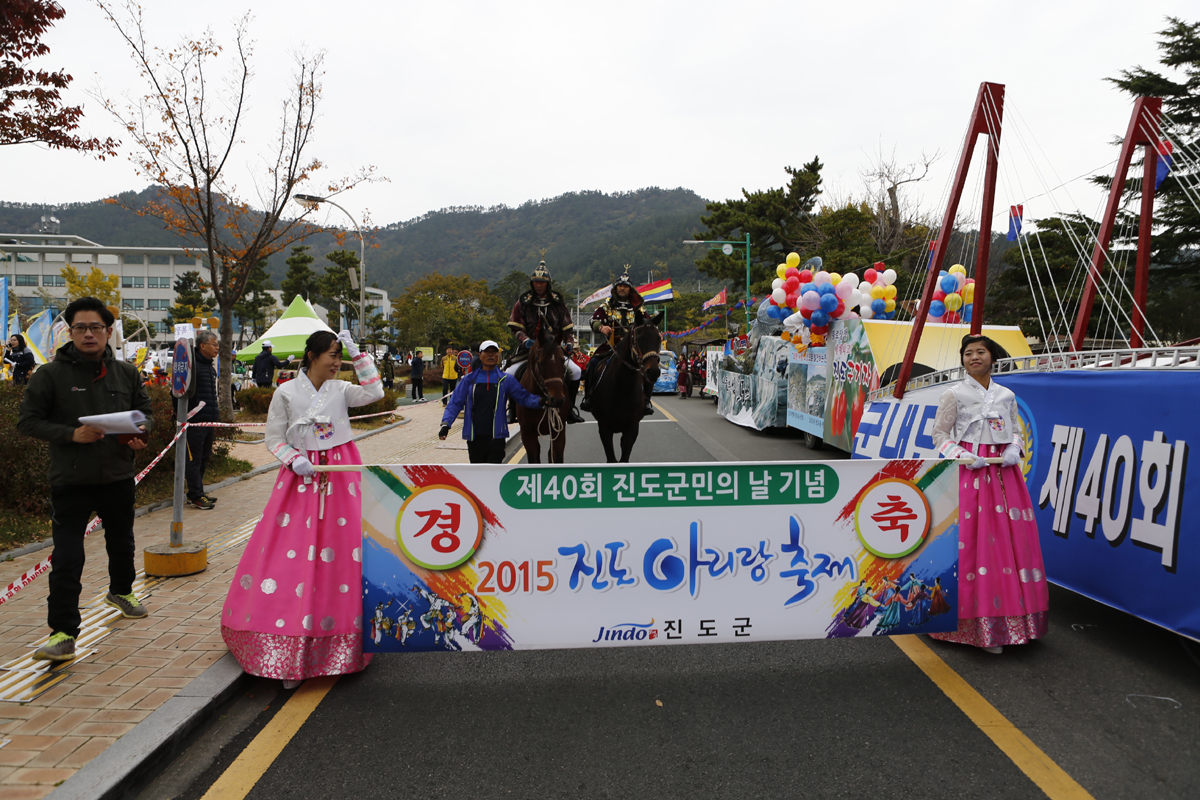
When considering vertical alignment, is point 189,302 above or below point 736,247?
below

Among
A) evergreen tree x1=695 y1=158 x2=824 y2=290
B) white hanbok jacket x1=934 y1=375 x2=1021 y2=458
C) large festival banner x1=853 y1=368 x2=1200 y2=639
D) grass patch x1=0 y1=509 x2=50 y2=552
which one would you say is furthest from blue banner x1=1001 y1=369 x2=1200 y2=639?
evergreen tree x1=695 y1=158 x2=824 y2=290

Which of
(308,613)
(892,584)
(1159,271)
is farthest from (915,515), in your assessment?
(1159,271)

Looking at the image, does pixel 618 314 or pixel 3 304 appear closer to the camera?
pixel 618 314

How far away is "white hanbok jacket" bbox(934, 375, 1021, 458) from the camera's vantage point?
4.04m

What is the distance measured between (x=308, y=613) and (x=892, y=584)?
3.10 m

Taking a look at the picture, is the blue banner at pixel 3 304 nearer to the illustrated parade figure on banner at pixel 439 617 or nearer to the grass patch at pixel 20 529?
the grass patch at pixel 20 529

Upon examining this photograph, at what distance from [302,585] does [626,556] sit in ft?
5.45

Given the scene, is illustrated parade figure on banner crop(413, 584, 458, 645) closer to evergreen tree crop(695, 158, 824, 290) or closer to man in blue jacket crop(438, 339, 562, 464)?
man in blue jacket crop(438, 339, 562, 464)

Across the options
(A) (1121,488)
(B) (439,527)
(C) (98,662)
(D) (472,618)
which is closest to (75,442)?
(C) (98,662)

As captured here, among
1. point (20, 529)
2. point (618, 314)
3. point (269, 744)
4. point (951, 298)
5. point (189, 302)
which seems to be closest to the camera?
point (269, 744)

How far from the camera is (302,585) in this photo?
11.5 ft

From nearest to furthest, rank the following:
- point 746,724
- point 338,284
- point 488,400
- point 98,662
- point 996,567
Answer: point 746,724 → point 98,662 → point 996,567 → point 488,400 → point 338,284

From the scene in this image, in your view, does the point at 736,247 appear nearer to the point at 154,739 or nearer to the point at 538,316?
the point at 538,316

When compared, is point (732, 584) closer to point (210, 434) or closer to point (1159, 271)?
point (210, 434)
